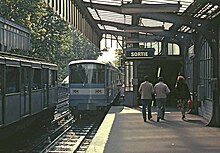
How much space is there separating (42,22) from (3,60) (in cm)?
3845

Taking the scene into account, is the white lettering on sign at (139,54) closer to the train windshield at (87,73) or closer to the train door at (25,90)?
the train windshield at (87,73)

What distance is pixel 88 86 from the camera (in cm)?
2616

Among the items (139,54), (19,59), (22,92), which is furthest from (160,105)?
(139,54)

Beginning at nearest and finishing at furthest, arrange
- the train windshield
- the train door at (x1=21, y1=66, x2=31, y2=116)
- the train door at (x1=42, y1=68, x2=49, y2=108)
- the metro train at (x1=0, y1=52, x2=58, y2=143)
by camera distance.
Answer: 1. the metro train at (x1=0, y1=52, x2=58, y2=143)
2. the train door at (x1=21, y1=66, x2=31, y2=116)
3. the train door at (x1=42, y1=68, x2=49, y2=108)
4. the train windshield

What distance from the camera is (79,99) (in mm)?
26078

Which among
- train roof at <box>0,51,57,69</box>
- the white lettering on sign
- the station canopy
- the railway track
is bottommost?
the railway track

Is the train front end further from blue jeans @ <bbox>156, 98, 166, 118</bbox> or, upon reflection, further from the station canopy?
blue jeans @ <bbox>156, 98, 166, 118</bbox>

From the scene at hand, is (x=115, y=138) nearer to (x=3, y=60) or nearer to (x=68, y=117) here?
(x=3, y=60)

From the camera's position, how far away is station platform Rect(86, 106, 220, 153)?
40.6 ft

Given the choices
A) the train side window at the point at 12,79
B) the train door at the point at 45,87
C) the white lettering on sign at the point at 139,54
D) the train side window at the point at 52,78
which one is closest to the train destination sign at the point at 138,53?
the white lettering on sign at the point at 139,54

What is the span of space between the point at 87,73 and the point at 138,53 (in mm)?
2769

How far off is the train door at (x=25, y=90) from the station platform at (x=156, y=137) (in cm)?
258

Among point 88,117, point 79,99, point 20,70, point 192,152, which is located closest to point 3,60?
point 20,70

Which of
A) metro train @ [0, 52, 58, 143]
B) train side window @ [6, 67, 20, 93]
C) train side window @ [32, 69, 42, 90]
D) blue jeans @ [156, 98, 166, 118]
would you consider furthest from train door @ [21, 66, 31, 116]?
blue jeans @ [156, 98, 166, 118]
